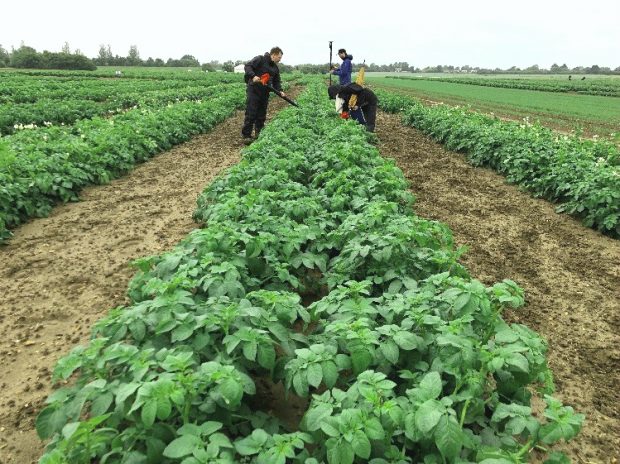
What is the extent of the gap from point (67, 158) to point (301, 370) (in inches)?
272

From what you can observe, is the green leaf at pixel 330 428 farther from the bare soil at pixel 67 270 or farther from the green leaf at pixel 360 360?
the bare soil at pixel 67 270

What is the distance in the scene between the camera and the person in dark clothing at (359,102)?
444 inches

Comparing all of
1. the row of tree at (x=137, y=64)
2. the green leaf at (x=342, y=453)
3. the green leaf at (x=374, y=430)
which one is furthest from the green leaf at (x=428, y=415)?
the row of tree at (x=137, y=64)

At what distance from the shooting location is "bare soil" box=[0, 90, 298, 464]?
9.92ft

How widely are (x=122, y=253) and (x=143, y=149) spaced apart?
525 cm

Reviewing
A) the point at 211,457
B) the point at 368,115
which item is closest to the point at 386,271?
the point at 211,457

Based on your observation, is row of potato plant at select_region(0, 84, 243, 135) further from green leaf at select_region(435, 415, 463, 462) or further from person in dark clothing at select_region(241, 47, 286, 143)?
green leaf at select_region(435, 415, 463, 462)

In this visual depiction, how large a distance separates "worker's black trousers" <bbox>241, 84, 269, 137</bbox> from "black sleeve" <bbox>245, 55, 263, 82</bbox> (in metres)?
0.25

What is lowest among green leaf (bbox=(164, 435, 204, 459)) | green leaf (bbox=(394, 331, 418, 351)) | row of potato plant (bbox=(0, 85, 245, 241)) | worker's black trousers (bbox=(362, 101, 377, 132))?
green leaf (bbox=(164, 435, 204, 459))

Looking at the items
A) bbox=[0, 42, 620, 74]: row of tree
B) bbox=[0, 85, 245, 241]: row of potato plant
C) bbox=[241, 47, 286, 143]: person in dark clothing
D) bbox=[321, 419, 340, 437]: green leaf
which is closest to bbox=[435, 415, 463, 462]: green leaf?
bbox=[321, 419, 340, 437]: green leaf

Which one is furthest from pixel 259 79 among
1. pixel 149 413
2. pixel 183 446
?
pixel 183 446

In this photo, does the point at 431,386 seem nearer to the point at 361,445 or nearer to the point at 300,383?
the point at 361,445

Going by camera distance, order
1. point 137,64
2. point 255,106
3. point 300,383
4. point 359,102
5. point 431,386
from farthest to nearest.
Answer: point 137,64
point 359,102
point 255,106
point 300,383
point 431,386

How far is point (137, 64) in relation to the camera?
96.5m
